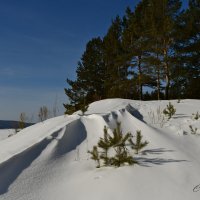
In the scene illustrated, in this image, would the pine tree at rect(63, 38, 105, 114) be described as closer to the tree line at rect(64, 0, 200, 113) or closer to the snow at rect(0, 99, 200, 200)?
the tree line at rect(64, 0, 200, 113)

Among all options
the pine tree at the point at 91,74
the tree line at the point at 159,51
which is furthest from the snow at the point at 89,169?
the pine tree at the point at 91,74

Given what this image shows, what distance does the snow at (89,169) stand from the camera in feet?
8.23

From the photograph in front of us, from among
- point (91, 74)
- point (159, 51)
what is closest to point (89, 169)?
point (159, 51)

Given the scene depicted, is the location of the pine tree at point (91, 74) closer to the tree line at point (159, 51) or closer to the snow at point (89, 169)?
the tree line at point (159, 51)

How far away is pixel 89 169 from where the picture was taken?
307 centimetres

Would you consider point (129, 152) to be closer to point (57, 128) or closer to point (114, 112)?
point (57, 128)

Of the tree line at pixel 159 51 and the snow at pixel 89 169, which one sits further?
the tree line at pixel 159 51

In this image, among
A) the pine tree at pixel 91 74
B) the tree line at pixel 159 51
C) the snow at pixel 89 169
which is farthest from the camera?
the pine tree at pixel 91 74

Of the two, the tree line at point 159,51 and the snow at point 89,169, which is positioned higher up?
the tree line at point 159,51

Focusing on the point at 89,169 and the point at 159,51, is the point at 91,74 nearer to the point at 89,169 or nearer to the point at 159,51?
the point at 159,51

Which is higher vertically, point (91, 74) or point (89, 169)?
point (91, 74)

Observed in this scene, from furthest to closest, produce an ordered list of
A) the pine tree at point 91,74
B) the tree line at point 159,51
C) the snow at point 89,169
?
1. the pine tree at point 91,74
2. the tree line at point 159,51
3. the snow at point 89,169

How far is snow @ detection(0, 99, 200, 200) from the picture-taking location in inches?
98.7

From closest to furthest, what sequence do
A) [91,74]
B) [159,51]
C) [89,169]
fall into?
1. [89,169]
2. [159,51]
3. [91,74]
